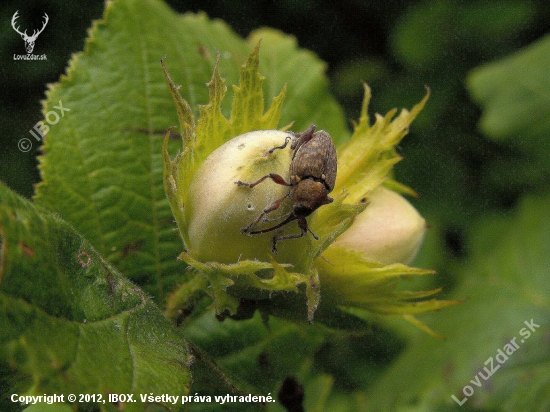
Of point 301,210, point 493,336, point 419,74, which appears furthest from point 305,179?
point 419,74

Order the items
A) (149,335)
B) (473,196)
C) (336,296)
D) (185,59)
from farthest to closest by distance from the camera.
Result: (473,196)
(185,59)
(336,296)
(149,335)

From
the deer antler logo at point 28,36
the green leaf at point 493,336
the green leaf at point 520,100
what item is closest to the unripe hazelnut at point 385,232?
the green leaf at point 493,336

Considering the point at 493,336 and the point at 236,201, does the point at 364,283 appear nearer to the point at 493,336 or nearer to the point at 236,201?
the point at 236,201

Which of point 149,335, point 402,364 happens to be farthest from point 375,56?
point 149,335

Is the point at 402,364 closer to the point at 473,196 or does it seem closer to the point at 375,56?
the point at 473,196

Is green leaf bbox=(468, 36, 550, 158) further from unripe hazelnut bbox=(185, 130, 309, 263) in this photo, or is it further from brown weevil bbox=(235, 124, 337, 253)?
unripe hazelnut bbox=(185, 130, 309, 263)

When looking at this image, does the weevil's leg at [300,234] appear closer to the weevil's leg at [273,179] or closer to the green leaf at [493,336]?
the weevil's leg at [273,179]
